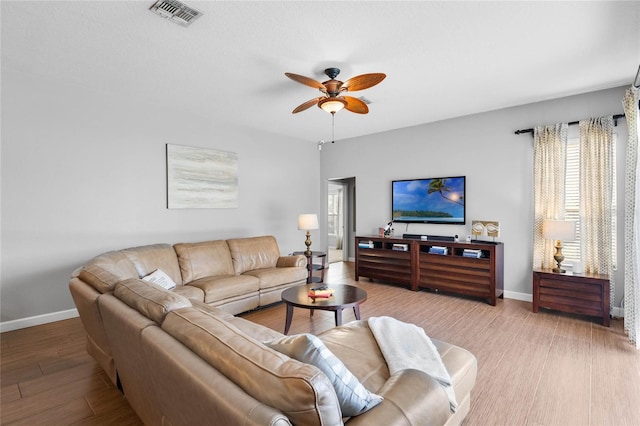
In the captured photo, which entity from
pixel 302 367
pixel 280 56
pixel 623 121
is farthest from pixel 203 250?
pixel 623 121

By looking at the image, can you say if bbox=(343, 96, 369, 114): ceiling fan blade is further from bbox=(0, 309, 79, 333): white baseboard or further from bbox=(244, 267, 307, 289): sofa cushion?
bbox=(0, 309, 79, 333): white baseboard

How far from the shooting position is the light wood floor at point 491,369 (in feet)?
6.54

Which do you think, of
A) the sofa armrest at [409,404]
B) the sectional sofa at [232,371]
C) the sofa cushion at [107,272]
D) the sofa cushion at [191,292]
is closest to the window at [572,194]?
the sectional sofa at [232,371]

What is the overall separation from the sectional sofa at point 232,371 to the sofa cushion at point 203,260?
1.37 meters

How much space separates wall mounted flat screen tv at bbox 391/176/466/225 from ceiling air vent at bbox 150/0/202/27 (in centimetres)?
409

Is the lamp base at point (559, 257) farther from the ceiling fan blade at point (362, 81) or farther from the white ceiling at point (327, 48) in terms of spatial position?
the ceiling fan blade at point (362, 81)

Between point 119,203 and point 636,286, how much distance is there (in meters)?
5.73

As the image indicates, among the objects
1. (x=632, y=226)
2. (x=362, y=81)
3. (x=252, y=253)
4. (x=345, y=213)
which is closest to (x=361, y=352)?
(x=362, y=81)

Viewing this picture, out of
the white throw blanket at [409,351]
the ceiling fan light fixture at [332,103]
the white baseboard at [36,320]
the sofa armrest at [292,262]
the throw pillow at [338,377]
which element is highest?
the ceiling fan light fixture at [332,103]

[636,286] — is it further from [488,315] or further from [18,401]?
[18,401]

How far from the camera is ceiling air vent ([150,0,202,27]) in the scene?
7.18ft

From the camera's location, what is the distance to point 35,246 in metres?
3.47

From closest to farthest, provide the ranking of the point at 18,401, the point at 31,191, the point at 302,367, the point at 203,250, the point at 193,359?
the point at 302,367
the point at 193,359
the point at 18,401
the point at 31,191
the point at 203,250

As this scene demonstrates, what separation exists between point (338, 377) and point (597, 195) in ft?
13.7
